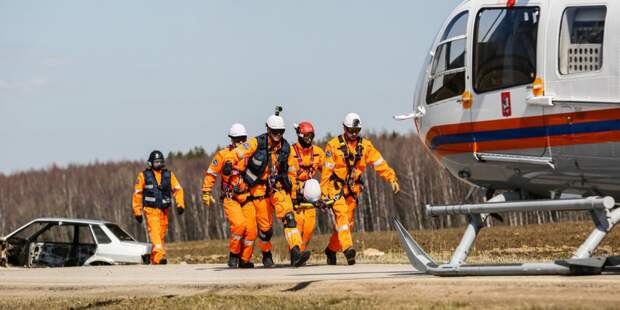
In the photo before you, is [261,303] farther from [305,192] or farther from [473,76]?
[305,192]

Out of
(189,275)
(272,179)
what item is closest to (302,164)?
(272,179)

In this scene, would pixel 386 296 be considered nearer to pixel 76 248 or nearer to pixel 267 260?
pixel 267 260

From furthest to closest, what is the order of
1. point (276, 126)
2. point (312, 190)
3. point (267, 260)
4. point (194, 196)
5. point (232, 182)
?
point (194, 196) → point (267, 260) → point (232, 182) → point (276, 126) → point (312, 190)

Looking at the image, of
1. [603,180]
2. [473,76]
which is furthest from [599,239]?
[473,76]

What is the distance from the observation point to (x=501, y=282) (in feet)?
37.9

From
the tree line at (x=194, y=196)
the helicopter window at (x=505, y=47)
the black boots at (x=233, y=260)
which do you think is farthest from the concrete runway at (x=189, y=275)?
the tree line at (x=194, y=196)

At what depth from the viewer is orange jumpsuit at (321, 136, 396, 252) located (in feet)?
57.7

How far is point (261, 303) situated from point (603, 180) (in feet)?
12.5

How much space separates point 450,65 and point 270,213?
6.07 meters

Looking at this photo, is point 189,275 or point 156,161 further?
point 156,161

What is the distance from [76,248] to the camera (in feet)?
75.3

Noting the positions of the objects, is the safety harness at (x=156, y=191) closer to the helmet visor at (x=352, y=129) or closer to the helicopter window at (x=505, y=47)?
the helmet visor at (x=352, y=129)

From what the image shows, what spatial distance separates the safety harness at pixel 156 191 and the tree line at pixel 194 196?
2146 cm

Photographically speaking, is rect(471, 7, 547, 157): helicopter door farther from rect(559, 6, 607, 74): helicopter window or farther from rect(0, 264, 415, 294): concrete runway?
rect(0, 264, 415, 294): concrete runway
